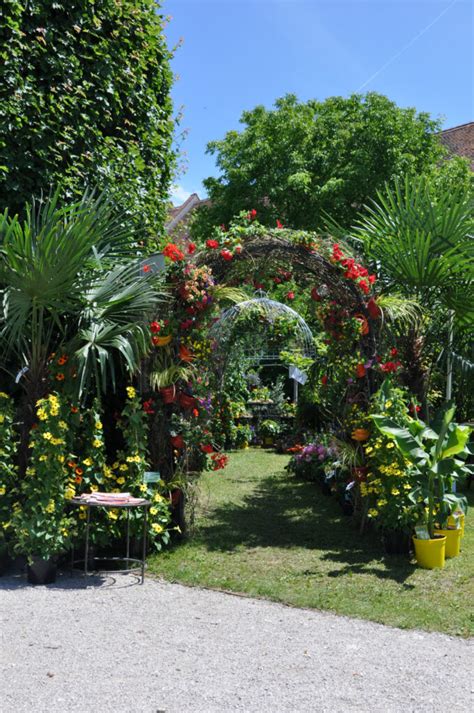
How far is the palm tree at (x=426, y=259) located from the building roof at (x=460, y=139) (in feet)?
56.4

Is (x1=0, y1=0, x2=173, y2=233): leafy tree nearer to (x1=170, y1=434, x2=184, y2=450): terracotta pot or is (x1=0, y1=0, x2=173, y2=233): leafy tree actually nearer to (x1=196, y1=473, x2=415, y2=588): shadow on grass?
(x1=170, y1=434, x2=184, y2=450): terracotta pot

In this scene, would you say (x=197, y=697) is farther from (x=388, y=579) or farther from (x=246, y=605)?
(x=388, y=579)

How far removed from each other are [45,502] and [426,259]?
419 cm

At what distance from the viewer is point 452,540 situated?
6473mm

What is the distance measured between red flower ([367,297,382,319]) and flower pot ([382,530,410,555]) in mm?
2194

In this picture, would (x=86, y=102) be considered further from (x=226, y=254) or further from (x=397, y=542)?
(x=397, y=542)

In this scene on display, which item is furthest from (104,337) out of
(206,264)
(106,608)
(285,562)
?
(285,562)

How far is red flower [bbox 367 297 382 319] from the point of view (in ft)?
23.5

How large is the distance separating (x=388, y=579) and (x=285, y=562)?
98 centimetres

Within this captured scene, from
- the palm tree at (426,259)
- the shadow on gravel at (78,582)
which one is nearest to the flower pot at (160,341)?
the shadow on gravel at (78,582)

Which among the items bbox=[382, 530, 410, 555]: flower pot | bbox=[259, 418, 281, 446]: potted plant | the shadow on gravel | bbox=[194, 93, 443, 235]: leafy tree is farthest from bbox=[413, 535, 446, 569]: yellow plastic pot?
bbox=[194, 93, 443, 235]: leafy tree

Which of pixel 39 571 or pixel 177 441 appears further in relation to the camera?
pixel 177 441

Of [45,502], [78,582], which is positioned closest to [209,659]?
[78,582]

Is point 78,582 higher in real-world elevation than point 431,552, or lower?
lower
